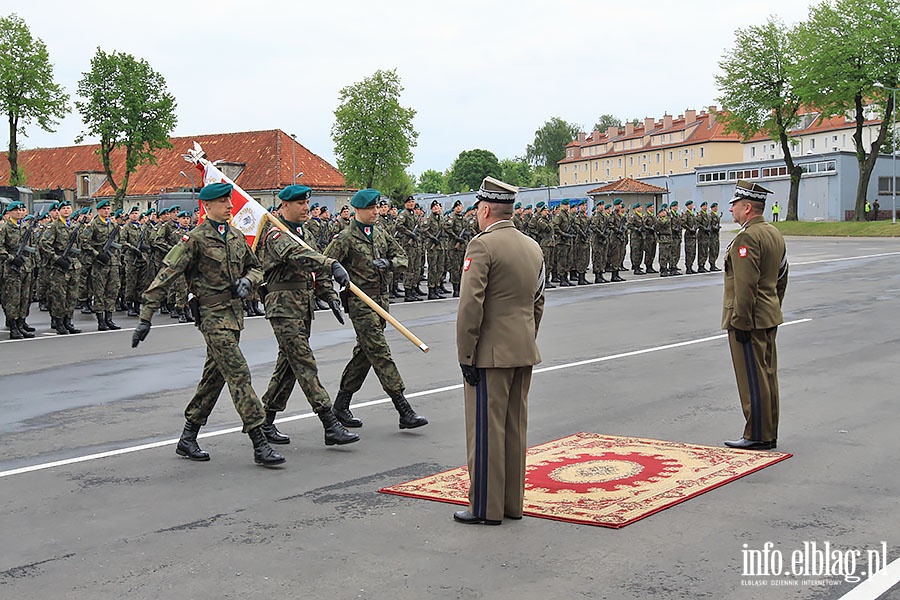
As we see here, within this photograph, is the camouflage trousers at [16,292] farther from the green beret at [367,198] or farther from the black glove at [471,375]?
the black glove at [471,375]

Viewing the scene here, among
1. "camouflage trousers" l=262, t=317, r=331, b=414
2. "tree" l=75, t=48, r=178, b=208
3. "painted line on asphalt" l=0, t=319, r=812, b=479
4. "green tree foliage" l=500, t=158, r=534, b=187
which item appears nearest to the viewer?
"painted line on asphalt" l=0, t=319, r=812, b=479

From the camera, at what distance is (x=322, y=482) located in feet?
23.3

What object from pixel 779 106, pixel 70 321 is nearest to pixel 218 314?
pixel 70 321

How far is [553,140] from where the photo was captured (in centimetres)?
15850

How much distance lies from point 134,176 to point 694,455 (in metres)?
82.9

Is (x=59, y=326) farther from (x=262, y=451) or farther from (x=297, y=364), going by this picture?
(x=262, y=451)

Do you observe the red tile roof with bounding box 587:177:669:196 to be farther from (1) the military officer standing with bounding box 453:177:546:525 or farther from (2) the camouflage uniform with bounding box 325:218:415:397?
(1) the military officer standing with bounding box 453:177:546:525

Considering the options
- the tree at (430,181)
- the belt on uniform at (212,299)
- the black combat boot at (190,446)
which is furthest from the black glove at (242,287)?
the tree at (430,181)

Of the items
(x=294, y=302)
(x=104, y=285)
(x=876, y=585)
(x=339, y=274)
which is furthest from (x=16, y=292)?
(x=876, y=585)

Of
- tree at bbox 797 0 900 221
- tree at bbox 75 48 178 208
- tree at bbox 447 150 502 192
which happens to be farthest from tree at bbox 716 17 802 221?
tree at bbox 447 150 502 192

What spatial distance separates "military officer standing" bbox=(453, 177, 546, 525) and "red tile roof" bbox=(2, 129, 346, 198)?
70.1m

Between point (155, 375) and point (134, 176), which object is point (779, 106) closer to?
point (134, 176)

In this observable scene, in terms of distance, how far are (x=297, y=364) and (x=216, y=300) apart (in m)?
0.91

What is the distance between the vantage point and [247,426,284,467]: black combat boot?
25.0 ft
